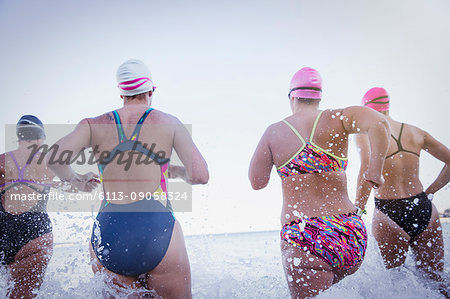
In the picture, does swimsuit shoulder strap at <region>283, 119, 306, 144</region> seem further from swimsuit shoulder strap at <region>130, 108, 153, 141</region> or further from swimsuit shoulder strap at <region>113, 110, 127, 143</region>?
swimsuit shoulder strap at <region>113, 110, 127, 143</region>

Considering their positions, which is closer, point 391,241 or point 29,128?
point 391,241

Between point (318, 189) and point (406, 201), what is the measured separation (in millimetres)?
1656

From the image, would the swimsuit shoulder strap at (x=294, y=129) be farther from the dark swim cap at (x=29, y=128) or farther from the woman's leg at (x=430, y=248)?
the dark swim cap at (x=29, y=128)

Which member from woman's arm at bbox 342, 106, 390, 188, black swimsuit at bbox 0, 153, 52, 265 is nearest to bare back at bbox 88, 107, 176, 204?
woman's arm at bbox 342, 106, 390, 188

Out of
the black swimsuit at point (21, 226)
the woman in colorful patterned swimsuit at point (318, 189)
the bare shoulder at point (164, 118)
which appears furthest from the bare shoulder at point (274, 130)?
the black swimsuit at point (21, 226)

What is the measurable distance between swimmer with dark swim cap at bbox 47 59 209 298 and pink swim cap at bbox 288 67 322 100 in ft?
3.42

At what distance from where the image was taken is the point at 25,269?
10.6ft

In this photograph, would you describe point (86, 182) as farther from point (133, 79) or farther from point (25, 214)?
point (25, 214)

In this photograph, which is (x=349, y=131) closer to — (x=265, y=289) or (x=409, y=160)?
(x=409, y=160)

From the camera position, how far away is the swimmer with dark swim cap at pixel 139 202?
1.84 m

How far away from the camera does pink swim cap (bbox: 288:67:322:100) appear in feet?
8.14

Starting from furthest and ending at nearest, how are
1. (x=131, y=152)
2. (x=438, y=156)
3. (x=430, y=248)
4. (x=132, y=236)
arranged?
(x=438, y=156), (x=430, y=248), (x=131, y=152), (x=132, y=236)

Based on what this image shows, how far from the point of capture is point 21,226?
341 cm

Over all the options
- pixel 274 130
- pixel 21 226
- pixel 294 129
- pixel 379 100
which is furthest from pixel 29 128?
pixel 379 100
